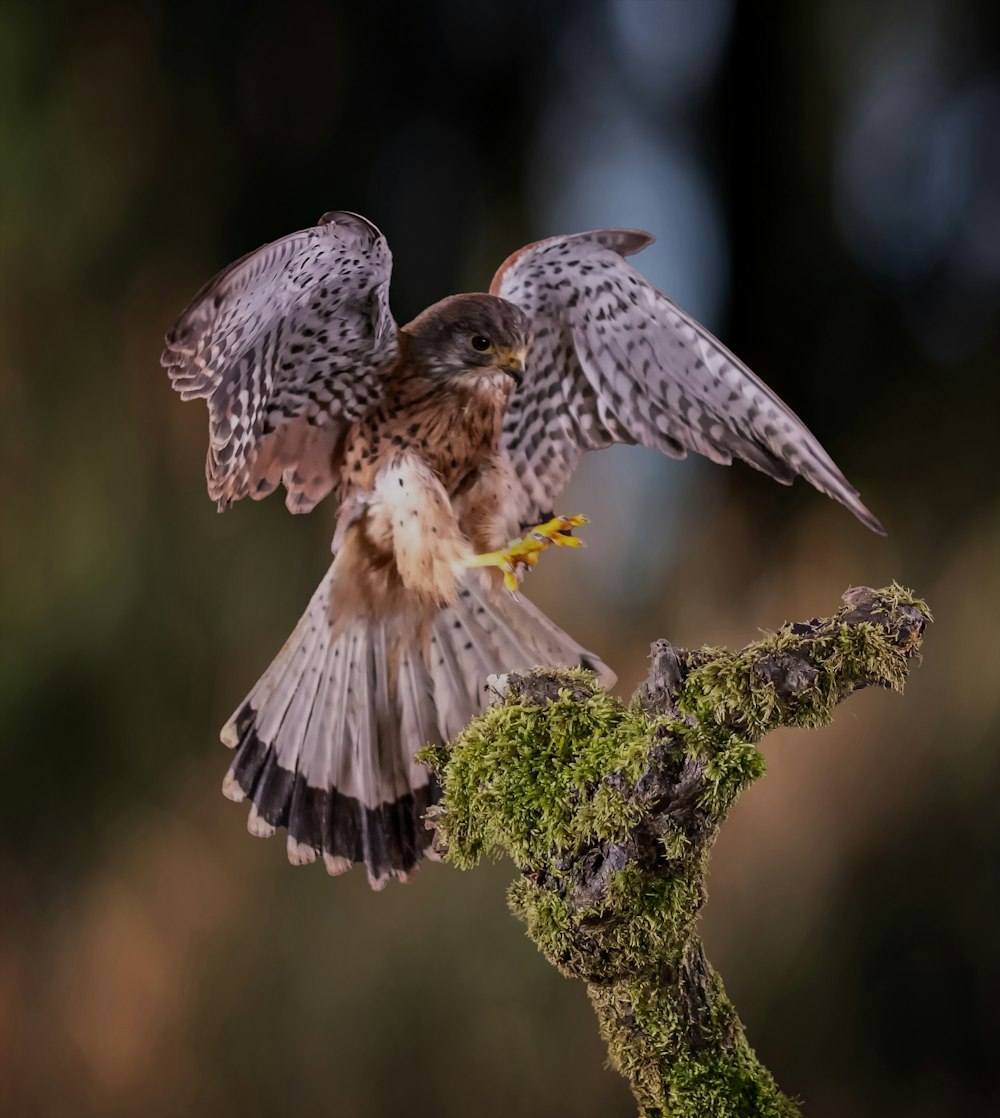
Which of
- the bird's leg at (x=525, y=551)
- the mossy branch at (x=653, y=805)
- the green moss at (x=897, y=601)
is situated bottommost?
the mossy branch at (x=653, y=805)

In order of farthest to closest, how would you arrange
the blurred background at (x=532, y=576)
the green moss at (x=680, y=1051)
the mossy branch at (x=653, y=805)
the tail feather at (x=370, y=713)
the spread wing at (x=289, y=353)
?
the blurred background at (x=532, y=576) → the tail feather at (x=370, y=713) → the spread wing at (x=289, y=353) → the green moss at (x=680, y=1051) → the mossy branch at (x=653, y=805)

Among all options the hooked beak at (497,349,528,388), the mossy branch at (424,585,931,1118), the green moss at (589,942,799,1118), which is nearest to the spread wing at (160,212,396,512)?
the hooked beak at (497,349,528,388)

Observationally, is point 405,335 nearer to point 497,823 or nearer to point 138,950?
point 497,823

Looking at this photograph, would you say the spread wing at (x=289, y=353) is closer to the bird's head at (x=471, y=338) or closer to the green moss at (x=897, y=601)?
the bird's head at (x=471, y=338)

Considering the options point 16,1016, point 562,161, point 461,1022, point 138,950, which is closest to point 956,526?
point 562,161

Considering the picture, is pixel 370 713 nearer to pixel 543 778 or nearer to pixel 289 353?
pixel 543 778

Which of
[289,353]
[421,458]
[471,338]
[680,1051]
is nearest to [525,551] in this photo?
[421,458]

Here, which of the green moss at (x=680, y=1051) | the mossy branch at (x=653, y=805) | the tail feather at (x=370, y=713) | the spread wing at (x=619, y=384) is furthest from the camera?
the tail feather at (x=370, y=713)

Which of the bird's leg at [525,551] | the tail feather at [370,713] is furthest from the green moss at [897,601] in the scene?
the tail feather at [370,713]
